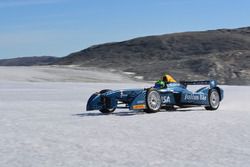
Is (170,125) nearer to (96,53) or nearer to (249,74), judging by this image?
(249,74)

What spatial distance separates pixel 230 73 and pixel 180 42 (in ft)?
174

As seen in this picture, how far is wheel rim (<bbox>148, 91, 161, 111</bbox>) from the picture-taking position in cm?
1740

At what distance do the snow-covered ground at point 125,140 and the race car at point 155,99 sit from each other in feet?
3.50

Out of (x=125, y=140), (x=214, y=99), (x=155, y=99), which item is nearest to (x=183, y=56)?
(x=214, y=99)

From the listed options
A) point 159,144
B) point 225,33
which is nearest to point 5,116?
point 159,144

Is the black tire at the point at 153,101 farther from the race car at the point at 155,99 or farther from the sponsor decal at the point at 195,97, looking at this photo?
the sponsor decal at the point at 195,97

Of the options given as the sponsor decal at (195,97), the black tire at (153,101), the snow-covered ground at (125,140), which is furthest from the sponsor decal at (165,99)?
the snow-covered ground at (125,140)

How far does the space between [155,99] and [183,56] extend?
81.8m

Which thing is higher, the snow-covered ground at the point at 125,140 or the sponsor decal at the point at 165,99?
the sponsor decal at the point at 165,99

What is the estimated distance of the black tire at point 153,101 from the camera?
56.8 feet

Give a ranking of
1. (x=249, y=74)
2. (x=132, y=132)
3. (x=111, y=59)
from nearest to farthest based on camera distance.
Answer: (x=132, y=132) → (x=249, y=74) → (x=111, y=59)

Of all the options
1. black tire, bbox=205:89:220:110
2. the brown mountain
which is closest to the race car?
black tire, bbox=205:89:220:110

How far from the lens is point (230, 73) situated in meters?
61.9

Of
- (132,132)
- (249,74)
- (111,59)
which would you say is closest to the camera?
(132,132)
